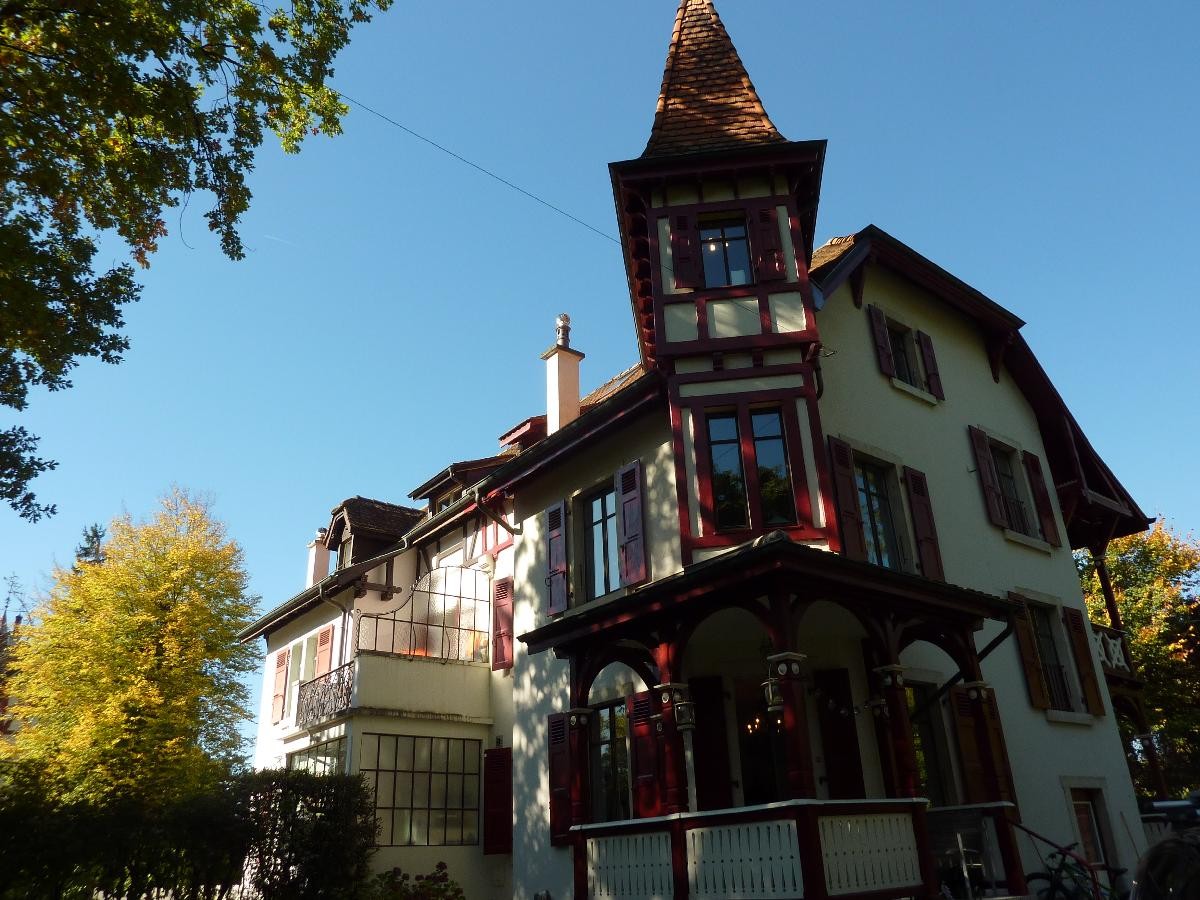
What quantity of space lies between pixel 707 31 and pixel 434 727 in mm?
14242

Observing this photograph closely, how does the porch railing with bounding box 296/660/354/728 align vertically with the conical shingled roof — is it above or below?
below

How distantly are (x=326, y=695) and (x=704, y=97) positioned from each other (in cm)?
1357

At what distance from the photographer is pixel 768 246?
46.8 feet

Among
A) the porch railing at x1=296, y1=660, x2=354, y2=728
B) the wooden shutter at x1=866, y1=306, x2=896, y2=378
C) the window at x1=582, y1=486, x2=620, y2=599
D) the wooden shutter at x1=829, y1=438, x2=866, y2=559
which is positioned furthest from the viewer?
the porch railing at x1=296, y1=660, x2=354, y2=728

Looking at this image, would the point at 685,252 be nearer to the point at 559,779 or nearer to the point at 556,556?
the point at 556,556

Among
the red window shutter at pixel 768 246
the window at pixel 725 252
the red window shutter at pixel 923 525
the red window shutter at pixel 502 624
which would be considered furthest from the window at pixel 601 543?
the red window shutter at pixel 923 525

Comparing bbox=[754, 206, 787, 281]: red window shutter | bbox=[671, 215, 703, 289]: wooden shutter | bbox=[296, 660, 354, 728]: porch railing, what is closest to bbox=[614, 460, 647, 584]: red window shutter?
bbox=[671, 215, 703, 289]: wooden shutter

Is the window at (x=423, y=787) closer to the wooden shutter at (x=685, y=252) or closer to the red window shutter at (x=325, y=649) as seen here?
the red window shutter at (x=325, y=649)

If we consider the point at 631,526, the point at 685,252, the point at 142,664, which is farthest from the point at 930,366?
the point at 142,664

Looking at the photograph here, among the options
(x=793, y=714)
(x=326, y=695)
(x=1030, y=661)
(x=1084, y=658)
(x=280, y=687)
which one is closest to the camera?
(x=793, y=714)

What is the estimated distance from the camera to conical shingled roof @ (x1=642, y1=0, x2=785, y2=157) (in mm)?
15297

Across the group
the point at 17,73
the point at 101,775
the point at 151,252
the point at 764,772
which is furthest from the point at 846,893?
the point at 101,775

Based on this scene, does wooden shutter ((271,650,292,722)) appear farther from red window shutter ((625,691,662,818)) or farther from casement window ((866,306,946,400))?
casement window ((866,306,946,400))

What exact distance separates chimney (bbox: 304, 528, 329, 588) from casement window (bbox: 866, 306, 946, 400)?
749 inches
